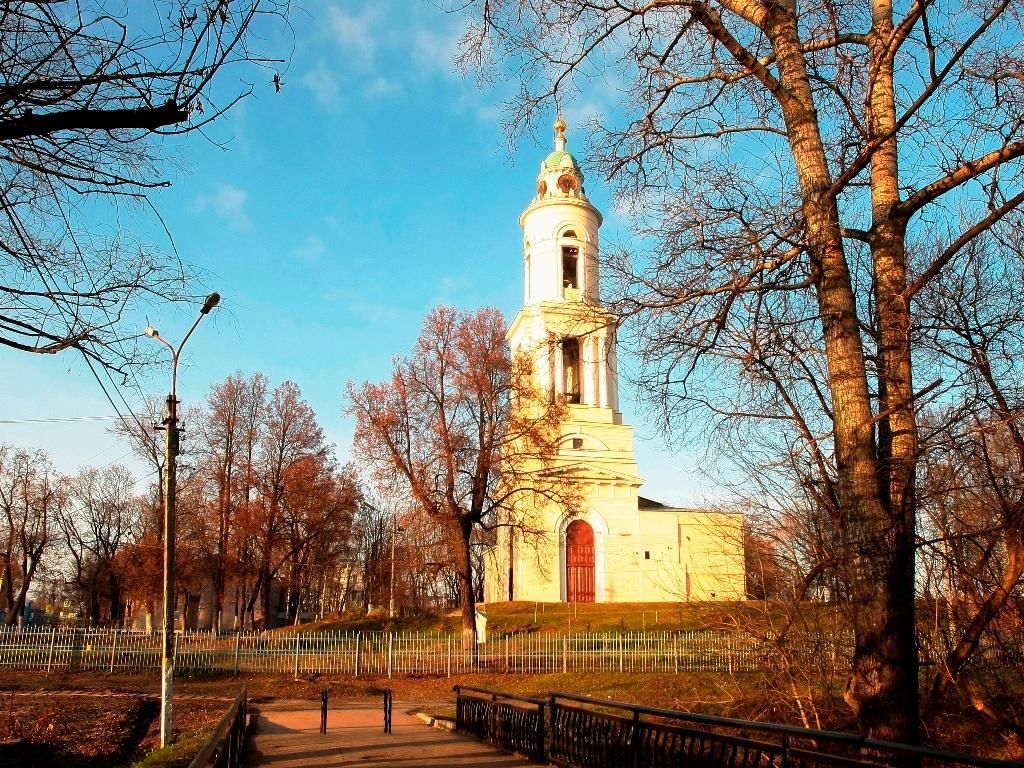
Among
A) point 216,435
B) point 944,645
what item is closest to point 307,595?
point 216,435

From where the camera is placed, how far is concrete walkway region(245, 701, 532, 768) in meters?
10.9

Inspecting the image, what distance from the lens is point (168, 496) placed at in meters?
15.1

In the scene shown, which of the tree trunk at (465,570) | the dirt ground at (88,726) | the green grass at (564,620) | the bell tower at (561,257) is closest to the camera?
the dirt ground at (88,726)

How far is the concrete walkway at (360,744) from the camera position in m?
10.9

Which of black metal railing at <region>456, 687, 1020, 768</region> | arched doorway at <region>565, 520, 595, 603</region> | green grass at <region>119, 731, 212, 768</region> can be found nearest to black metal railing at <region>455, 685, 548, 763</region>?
black metal railing at <region>456, 687, 1020, 768</region>

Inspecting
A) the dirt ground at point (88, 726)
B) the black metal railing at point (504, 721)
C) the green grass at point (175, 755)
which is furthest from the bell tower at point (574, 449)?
the green grass at point (175, 755)

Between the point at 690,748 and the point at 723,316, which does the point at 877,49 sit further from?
the point at 690,748

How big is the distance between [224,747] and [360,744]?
439 centimetres

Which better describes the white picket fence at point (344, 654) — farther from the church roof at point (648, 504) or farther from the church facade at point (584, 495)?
the church roof at point (648, 504)

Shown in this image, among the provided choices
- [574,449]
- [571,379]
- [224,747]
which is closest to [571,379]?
[571,379]

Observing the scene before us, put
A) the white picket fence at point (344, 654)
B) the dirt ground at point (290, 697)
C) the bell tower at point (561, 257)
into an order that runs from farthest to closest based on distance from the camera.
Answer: the bell tower at point (561, 257) → the white picket fence at point (344, 654) → the dirt ground at point (290, 697)

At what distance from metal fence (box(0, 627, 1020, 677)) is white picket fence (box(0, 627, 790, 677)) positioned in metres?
0.03

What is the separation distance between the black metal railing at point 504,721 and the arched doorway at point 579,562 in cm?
2572

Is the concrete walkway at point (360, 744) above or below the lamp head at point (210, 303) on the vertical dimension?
below
